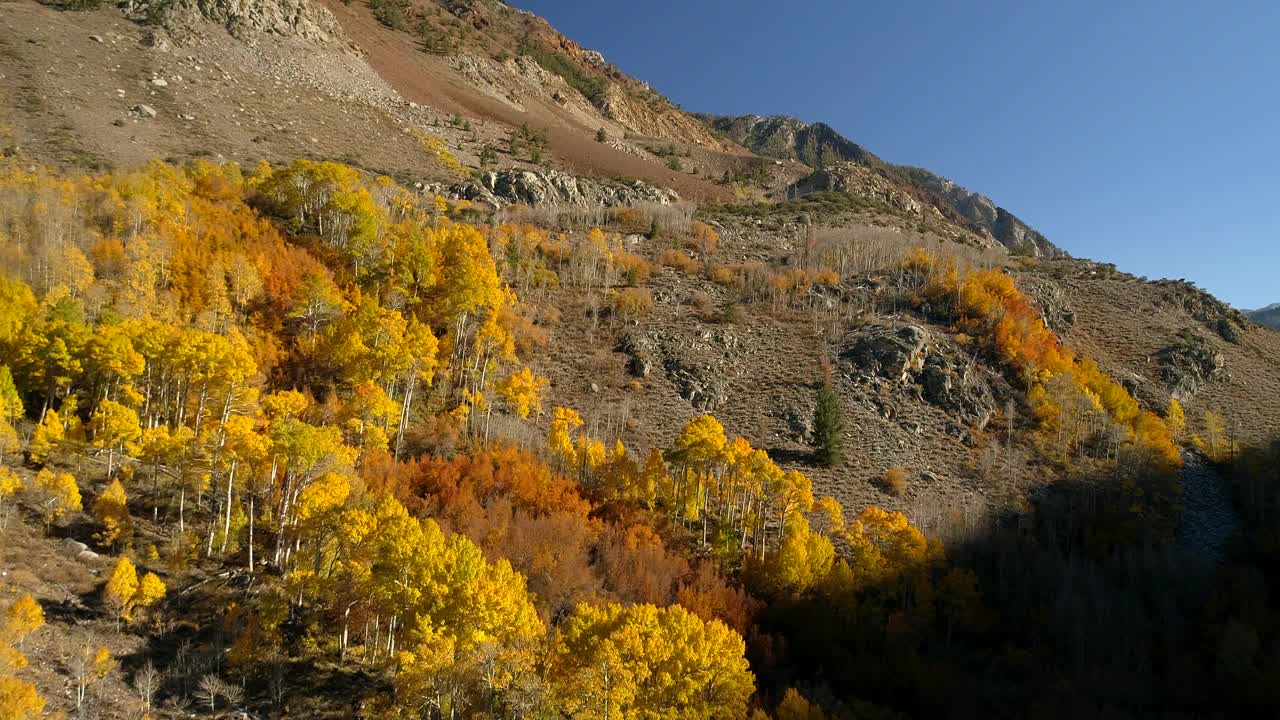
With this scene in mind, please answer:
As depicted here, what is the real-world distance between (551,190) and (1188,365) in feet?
202

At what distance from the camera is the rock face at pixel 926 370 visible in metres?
48.3

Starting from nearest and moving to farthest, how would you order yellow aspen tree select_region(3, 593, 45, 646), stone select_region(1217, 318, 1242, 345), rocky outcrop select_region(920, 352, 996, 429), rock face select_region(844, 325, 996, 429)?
yellow aspen tree select_region(3, 593, 45, 646) → rocky outcrop select_region(920, 352, 996, 429) → rock face select_region(844, 325, 996, 429) → stone select_region(1217, 318, 1242, 345)

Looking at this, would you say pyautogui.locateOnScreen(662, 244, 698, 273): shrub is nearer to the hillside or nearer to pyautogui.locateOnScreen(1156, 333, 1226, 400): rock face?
the hillside

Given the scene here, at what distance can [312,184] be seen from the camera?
149 ft

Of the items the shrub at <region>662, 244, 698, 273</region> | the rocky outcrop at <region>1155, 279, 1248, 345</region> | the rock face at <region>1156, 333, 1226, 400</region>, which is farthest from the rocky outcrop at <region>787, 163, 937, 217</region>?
the rock face at <region>1156, 333, 1226, 400</region>

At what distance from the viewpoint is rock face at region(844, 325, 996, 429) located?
48.3 m

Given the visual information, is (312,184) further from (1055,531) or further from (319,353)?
(1055,531)

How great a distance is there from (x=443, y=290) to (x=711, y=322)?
21973 millimetres

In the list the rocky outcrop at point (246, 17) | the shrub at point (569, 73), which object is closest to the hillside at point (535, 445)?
the rocky outcrop at point (246, 17)

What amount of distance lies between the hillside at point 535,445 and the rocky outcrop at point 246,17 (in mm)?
1263

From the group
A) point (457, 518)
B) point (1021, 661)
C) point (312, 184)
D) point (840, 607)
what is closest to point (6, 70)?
point (312, 184)

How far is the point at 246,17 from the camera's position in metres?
73.0

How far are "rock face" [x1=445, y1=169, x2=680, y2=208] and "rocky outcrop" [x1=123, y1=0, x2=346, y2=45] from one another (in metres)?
28.1

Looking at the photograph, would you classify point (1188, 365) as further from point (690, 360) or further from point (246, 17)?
point (246, 17)
